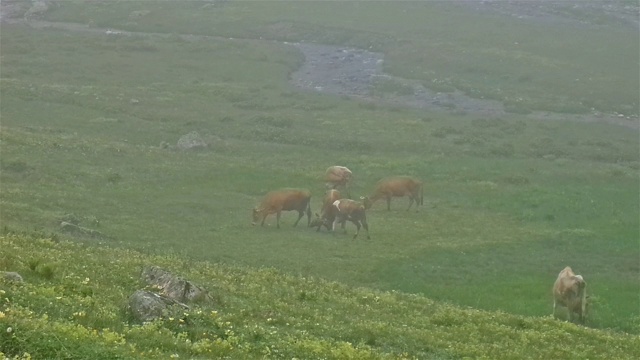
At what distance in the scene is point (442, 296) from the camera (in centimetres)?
2883

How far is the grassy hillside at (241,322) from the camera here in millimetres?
13312

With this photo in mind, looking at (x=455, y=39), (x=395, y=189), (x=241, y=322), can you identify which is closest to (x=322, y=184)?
(x=395, y=189)

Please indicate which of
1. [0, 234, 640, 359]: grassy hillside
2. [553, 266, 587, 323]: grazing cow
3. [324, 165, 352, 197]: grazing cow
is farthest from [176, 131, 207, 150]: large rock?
[553, 266, 587, 323]: grazing cow

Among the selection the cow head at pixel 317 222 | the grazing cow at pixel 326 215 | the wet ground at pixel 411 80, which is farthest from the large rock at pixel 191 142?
the wet ground at pixel 411 80

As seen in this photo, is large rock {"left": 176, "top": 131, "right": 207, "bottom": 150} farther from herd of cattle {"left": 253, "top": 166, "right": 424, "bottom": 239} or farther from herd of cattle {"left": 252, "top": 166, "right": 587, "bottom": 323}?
herd of cattle {"left": 253, "top": 166, "right": 424, "bottom": 239}

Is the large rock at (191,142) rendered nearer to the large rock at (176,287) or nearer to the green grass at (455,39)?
the green grass at (455,39)

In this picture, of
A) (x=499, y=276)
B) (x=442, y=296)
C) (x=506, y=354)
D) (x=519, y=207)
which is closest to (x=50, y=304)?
(x=506, y=354)

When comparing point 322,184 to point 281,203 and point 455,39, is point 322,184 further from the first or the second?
point 455,39

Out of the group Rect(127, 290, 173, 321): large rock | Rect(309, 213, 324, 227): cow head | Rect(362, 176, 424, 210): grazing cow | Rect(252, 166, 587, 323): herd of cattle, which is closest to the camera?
Rect(127, 290, 173, 321): large rock

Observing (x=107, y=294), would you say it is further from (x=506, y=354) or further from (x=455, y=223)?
(x=455, y=223)

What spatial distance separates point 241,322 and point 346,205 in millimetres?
19387

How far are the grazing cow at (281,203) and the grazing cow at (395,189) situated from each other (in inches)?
142

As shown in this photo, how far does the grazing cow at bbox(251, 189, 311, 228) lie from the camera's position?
37.3 meters

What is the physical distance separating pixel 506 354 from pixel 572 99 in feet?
175
